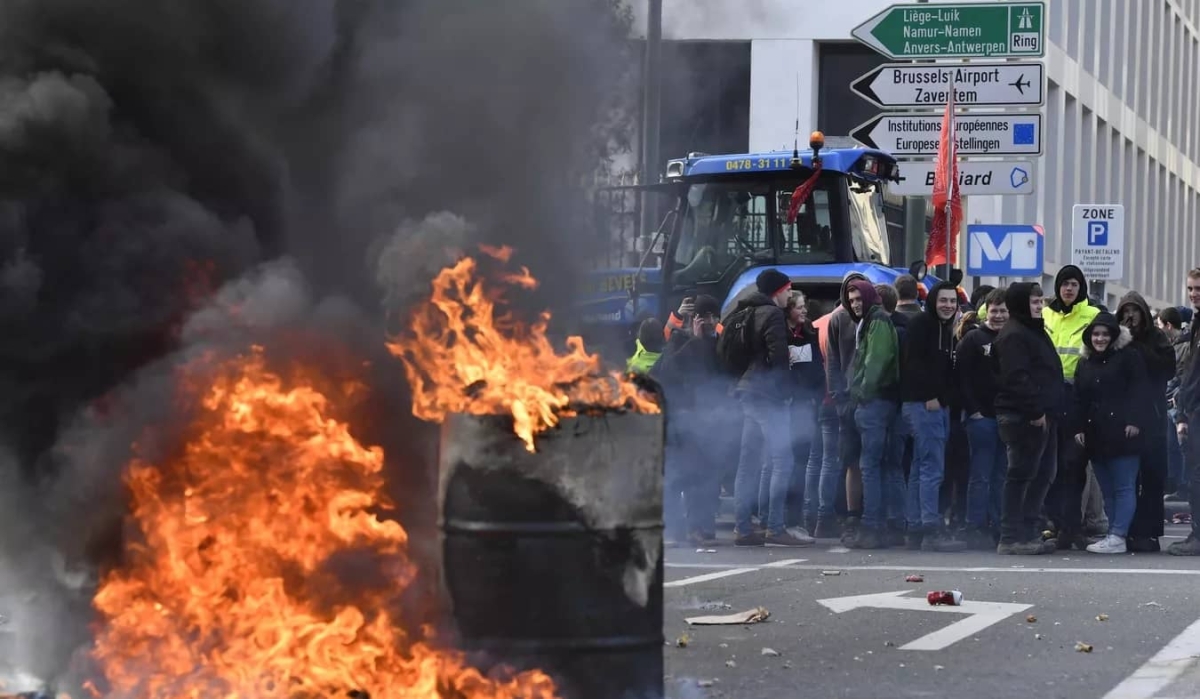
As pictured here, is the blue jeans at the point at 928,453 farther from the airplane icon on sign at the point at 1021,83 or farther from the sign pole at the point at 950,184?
the airplane icon on sign at the point at 1021,83

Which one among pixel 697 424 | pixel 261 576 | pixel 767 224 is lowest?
pixel 261 576

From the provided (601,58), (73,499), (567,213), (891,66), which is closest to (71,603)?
(73,499)

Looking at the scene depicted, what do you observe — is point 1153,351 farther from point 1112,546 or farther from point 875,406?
point 875,406

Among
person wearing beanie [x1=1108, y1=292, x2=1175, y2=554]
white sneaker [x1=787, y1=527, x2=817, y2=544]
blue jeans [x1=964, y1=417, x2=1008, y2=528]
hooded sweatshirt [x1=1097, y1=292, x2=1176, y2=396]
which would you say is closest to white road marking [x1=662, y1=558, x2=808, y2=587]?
white sneaker [x1=787, y1=527, x2=817, y2=544]

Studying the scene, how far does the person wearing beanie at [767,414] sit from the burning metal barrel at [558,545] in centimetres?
712

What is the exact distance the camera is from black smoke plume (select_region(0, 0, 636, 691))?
6.22 metres

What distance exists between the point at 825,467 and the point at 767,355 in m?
0.98

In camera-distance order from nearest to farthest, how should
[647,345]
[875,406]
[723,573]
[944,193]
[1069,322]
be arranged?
[723,573], [875,406], [1069,322], [647,345], [944,193]

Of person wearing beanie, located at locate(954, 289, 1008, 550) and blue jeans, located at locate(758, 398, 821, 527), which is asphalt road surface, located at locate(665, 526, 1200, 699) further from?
blue jeans, located at locate(758, 398, 821, 527)

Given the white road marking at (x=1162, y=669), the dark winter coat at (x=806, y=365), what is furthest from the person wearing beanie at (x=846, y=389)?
the white road marking at (x=1162, y=669)

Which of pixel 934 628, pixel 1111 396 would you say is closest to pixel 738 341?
pixel 1111 396

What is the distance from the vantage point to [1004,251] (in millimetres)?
21203

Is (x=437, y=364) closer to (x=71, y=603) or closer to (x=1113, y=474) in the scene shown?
(x=71, y=603)

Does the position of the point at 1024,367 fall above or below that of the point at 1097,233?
below
